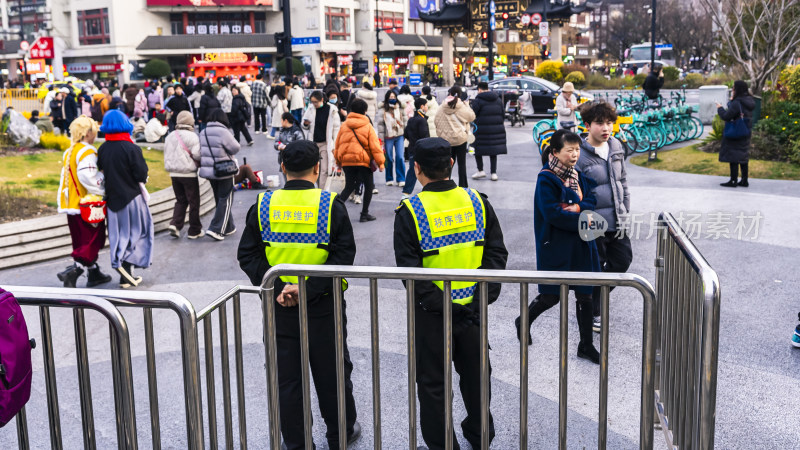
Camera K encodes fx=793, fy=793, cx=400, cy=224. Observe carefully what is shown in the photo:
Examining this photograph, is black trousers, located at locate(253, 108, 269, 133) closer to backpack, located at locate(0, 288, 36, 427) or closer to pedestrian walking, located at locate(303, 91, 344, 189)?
pedestrian walking, located at locate(303, 91, 344, 189)

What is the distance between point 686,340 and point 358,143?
8.16 m

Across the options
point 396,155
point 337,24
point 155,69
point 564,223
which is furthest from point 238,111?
point 337,24

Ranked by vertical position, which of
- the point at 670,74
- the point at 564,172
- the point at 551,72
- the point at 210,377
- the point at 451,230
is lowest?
the point at 210,377

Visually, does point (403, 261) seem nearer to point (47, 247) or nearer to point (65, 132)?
point (47, 247)

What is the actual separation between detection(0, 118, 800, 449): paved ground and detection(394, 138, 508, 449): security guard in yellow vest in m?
0.63

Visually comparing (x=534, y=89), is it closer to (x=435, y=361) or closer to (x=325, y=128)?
(x=325, y=128)

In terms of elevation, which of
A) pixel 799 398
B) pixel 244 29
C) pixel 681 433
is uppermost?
pixel 244 29

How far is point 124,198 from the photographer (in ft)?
26.9

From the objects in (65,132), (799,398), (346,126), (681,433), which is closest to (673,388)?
(681,433)

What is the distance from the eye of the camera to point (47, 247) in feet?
32.2

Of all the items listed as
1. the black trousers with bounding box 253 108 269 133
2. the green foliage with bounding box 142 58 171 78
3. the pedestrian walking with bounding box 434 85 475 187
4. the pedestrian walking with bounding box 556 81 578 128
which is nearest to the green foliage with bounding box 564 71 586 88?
the black trousers with bounding box 253 108 269 133

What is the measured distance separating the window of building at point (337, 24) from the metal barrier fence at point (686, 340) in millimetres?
75416

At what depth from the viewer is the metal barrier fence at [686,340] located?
295 centimetres

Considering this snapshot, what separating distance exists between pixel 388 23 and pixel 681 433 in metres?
85.1
